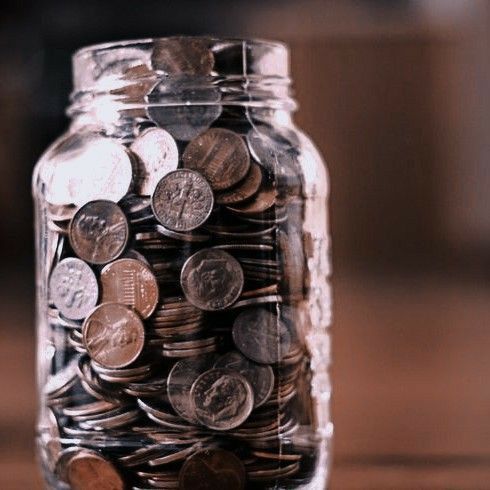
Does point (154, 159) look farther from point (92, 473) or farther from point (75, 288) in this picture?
point (92, 473)

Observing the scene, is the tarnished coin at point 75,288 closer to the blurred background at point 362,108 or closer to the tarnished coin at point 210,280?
the tarnished coin at point 210,280

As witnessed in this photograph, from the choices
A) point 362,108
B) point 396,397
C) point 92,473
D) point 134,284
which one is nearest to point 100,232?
point 134,284

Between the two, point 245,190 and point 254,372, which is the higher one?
point 245,190

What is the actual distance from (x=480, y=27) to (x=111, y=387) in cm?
315

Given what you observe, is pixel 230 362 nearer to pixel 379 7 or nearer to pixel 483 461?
pixel 483 461

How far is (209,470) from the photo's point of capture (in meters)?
0.68

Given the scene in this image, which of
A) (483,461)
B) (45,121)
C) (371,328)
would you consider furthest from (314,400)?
(45,121)

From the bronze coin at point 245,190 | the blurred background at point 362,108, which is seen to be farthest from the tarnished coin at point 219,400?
the blurred background at point 362,108

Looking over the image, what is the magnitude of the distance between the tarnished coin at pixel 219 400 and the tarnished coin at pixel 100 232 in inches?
3.9

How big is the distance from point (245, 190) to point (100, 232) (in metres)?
0.10

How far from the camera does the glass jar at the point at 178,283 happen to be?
2.25ft

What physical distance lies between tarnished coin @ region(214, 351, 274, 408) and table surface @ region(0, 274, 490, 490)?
6.2 inches

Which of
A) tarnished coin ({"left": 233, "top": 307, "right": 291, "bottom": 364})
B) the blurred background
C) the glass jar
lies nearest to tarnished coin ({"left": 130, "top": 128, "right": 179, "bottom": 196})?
the glass jar

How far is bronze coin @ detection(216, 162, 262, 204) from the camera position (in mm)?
688
